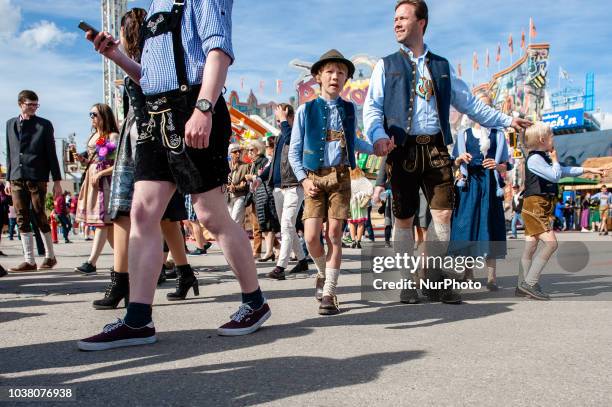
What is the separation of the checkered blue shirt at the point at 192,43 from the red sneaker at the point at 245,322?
51.5 inches

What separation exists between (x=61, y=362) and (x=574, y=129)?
212ft

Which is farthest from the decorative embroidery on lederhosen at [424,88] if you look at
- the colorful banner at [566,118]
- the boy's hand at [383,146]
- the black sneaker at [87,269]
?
the colorful banner at [566,118]

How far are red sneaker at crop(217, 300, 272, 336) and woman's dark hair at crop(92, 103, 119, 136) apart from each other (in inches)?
122

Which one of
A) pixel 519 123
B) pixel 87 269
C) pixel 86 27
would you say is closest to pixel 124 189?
pixel 86 27

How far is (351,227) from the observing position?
12.4 metres

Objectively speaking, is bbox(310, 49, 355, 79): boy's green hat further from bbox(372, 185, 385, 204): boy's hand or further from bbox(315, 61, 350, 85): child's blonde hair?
bbox(372, 185, 385, 204): boy's hand

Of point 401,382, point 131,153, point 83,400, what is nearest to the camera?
point 83,400

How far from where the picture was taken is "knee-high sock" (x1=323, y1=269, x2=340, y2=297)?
391 cm

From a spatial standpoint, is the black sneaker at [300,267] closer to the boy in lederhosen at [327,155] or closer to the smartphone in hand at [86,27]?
the boy in lederhosen at [327,155]

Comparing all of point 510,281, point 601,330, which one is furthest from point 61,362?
point 510,281

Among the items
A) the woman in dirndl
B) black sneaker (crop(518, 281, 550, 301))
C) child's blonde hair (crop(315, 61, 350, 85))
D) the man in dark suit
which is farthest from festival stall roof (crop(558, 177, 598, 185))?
child's blonde hair (crop(315, 61, 350, 85))

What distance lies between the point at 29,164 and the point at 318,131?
14.3 feet

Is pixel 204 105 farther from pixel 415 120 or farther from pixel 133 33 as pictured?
pixel 415 120

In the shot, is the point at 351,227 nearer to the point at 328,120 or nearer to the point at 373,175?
the point at 328,120
